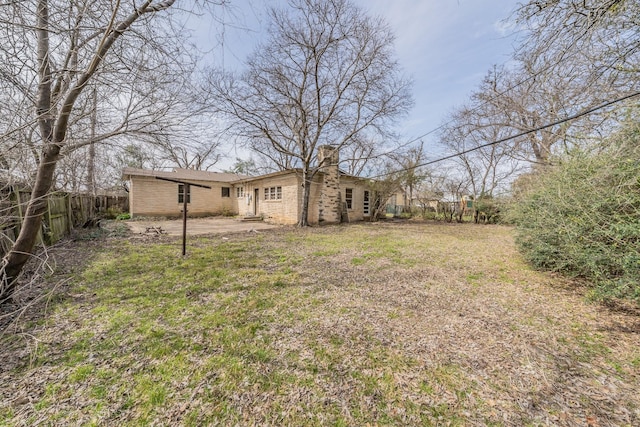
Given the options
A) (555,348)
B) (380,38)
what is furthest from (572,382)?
(380,38)

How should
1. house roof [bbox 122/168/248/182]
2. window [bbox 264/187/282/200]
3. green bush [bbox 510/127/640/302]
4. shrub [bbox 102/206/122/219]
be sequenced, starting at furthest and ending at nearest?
shrub [bbox 102/206/122/219] → house roof [bbox 122/168/248/182] → window [bbox 264/187/282/200] → green bush [bbox 510/127/640/302]

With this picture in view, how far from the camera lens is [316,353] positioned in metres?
2.27

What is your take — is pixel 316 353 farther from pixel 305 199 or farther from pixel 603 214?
pixel 305 199

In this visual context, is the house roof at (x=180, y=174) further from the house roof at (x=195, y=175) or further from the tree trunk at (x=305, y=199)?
the tree trunk at (x=305, y=199)

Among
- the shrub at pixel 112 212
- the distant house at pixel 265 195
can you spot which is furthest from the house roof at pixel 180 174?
the shrub at pixel 112 212

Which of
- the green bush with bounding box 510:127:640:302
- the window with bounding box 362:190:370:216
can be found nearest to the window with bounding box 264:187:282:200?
the window with bounding box 362:190:370:216

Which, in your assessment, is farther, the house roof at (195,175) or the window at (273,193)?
the window at (273,193)

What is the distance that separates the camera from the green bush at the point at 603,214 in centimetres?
271

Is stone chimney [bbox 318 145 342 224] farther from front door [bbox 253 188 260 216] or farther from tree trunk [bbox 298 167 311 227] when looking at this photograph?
front door [bbox 253 188 260 216]

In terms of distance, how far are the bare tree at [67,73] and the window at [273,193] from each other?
33.1ft

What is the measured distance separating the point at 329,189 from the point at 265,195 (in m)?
4.23

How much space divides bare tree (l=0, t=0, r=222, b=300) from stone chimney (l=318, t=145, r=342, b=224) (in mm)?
9467

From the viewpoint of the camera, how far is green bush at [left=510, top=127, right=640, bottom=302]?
2706mm

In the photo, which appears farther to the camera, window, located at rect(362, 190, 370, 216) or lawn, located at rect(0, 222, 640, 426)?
window, located at rect(362, 190, 370, 216)
